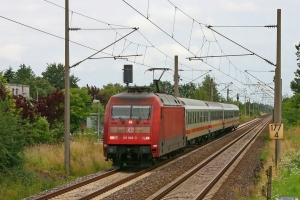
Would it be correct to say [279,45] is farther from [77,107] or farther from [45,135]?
[77,107]

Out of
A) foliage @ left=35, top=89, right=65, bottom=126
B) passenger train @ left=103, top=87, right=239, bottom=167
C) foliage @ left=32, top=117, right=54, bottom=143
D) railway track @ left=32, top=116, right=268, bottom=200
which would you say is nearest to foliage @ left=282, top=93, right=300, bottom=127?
foliage @ left=35, top=89, right=65, bottom=126

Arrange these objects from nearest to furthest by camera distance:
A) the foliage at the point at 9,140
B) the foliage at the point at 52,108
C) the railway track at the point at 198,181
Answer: the railway track at the point at 198,181
the foliage at the point at 9,140
the foliage at the point at 52,108

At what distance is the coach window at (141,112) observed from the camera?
2153 centimetres

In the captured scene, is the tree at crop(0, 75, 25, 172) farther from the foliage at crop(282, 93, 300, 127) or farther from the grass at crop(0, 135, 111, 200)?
the foliage at crop(282, 93, 300, 127)

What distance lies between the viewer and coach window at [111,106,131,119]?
853 inches

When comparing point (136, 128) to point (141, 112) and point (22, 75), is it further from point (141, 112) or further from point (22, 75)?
point (22, 75)

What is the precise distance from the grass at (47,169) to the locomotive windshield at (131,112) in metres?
2.48

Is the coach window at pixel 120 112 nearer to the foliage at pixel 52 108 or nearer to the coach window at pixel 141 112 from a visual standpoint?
the coach window at pixel 141 112

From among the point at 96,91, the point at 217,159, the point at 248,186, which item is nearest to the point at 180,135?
the point at 217,159

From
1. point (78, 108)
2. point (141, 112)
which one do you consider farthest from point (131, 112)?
point (78, 108)

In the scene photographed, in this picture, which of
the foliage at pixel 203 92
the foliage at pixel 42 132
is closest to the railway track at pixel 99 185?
the foliage at pixel 42 132

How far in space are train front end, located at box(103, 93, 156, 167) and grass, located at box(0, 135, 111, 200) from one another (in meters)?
1.37

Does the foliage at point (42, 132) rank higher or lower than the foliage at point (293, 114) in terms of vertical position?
lower

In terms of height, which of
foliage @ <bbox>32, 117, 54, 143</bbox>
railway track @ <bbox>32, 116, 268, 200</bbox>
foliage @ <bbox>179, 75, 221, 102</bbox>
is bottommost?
railway track @ <bbox>32, 116, 268, 200</bbox>
